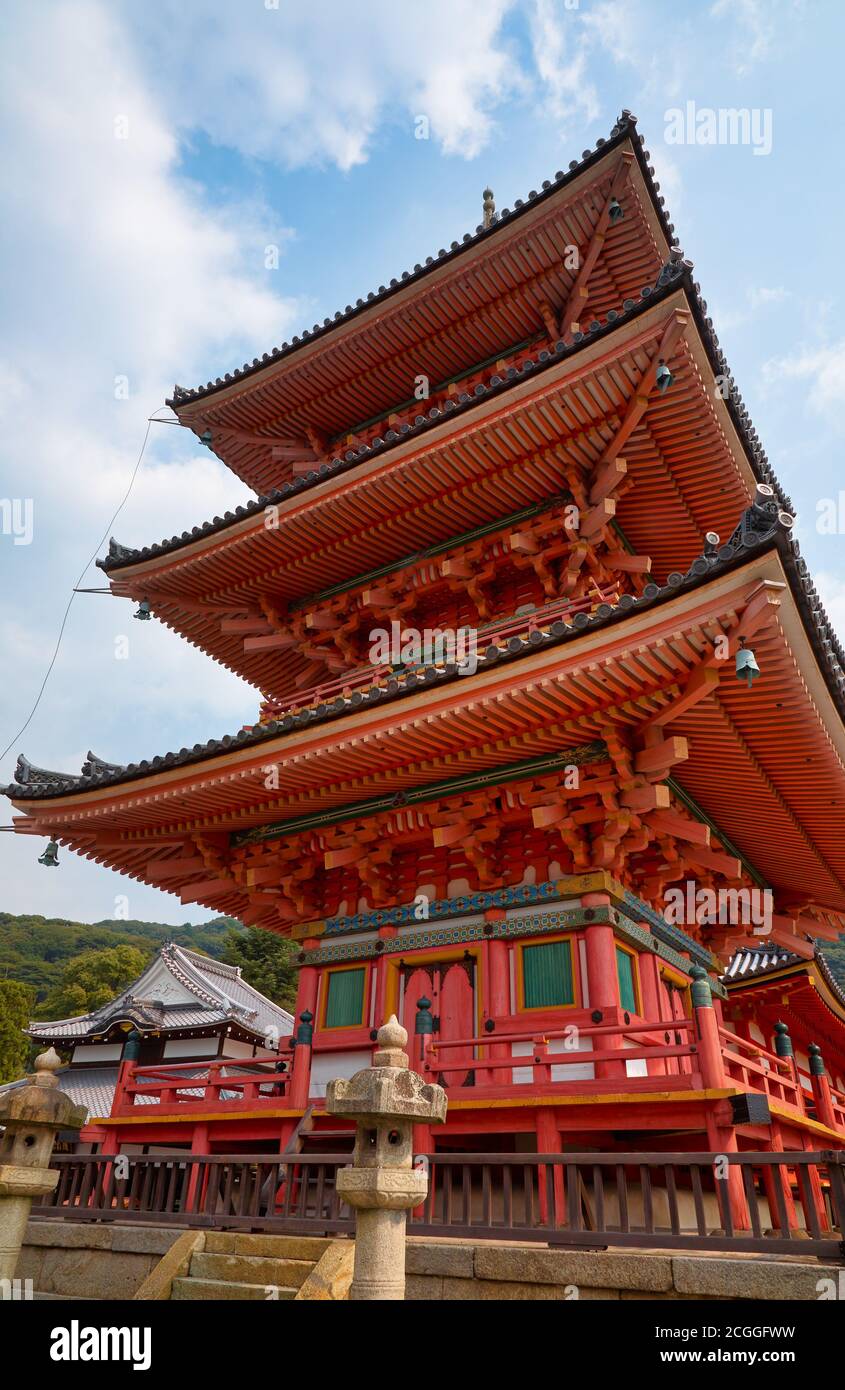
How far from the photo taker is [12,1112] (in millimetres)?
7957

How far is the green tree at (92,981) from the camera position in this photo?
5841 centimetres

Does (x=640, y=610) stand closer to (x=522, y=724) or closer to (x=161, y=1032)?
(x=522, y=724)

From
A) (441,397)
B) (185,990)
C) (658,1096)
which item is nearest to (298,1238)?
(658,1096)

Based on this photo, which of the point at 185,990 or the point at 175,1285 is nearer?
the point at 175,1285

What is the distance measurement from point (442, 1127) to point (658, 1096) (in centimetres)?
→ 254

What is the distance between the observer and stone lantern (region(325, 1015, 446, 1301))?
5.37 meters

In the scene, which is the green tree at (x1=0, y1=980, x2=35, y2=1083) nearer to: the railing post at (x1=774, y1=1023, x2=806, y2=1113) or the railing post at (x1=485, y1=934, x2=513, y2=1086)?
the railing post at (x1=485, y1=934, x2=513, y2=1086)

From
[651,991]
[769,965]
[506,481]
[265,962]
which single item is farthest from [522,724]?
[265,962]

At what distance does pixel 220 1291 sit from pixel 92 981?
61193mm

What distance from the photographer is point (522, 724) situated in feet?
32.8

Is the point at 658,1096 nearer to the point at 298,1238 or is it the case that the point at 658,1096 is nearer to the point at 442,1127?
the point at 442,1127

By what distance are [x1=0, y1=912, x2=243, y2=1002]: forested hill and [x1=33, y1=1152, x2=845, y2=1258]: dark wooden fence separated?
71072mm

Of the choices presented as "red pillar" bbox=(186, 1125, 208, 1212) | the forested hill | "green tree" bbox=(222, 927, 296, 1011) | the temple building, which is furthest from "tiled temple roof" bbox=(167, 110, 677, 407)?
the forested hill

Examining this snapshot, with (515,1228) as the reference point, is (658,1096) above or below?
above
